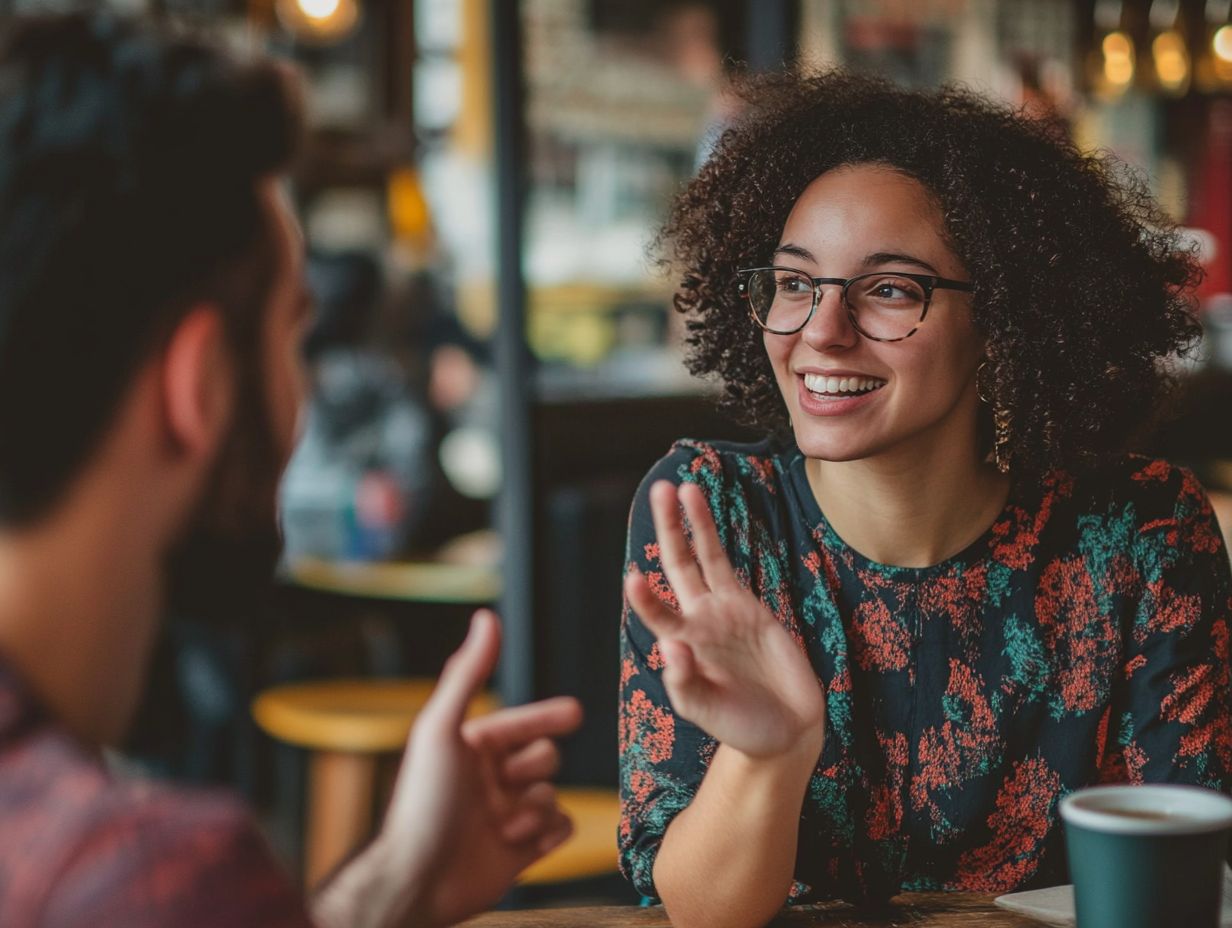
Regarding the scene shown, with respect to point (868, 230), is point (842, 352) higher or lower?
lower

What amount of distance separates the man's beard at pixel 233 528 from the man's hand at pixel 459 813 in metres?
0.14

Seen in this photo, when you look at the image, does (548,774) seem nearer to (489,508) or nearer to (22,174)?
(22,174)

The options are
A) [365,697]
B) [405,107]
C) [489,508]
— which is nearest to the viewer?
[365,697]

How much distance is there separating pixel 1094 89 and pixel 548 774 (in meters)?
5.35

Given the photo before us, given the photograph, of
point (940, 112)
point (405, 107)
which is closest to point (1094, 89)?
point (405, 107)

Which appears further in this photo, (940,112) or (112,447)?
(940,112)

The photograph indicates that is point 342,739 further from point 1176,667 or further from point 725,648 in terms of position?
point 725,648

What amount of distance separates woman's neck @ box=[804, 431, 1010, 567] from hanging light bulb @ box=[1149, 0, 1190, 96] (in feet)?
14.2

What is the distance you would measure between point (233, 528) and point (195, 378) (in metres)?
0.11

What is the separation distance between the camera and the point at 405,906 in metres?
0.86

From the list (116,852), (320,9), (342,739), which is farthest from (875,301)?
(320,9)

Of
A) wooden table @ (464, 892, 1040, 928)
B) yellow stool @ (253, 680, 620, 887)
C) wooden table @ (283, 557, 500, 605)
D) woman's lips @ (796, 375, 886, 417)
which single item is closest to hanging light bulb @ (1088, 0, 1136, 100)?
wooden table @ (283, 557, 500, 605)

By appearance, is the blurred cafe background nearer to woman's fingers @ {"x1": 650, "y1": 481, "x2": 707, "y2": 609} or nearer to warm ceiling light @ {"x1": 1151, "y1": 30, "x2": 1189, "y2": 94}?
warm ceiling light @ {"x1": 1151, "y1": 30, "x2": 1189, "y2": 94}

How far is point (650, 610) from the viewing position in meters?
1.06
